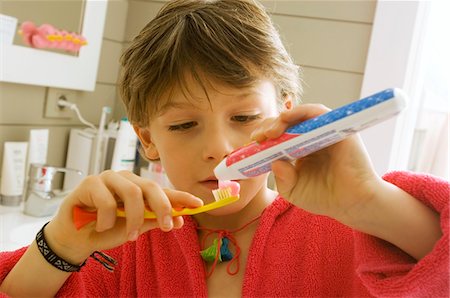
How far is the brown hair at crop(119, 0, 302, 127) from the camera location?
0.68 meters

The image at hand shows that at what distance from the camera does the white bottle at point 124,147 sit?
1.31 metres

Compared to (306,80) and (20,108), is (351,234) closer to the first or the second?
(306,80)

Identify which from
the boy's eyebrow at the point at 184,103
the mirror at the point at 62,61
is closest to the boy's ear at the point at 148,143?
the boy's eyebrow at the point at 184,103

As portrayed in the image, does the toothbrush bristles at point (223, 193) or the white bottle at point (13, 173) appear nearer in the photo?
the toothbrush bristles at point (223, 193)

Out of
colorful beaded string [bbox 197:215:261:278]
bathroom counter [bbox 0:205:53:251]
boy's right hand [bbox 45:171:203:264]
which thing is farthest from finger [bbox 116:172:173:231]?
bathroom counter [bbox 0:205:53:251]

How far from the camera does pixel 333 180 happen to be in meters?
0.52

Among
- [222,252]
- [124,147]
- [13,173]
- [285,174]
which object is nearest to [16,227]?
[13,173]

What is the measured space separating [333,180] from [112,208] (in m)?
0.24

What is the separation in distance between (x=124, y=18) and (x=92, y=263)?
3.21 ft

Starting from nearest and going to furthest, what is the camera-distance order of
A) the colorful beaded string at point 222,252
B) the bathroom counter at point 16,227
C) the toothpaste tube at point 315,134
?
the toothpaste tube at point 315,134
the colorful beaded string at point 222,252
the bathroom counter at point 16,227

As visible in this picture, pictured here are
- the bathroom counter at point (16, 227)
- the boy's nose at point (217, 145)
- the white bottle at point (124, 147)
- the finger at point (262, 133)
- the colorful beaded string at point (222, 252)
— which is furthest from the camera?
the white bottle at point (124, 147)

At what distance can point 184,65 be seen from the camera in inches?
27.0

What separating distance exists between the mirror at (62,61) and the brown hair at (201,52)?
0.44 m

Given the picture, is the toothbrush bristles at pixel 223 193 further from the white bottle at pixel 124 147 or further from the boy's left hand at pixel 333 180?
the white bottle at pixel 124 147
